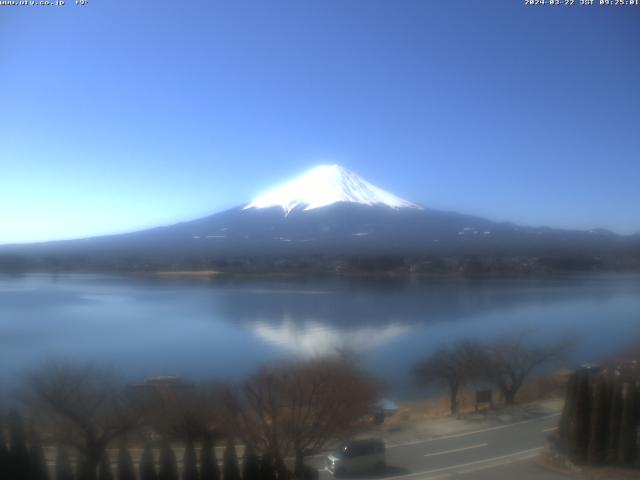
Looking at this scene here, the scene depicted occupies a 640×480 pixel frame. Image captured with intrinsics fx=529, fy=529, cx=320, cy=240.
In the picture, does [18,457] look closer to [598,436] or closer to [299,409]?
[299,409]

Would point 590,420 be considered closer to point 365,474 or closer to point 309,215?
point 365,474

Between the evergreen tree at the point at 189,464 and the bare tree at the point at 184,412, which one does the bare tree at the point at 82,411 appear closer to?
the bare tree at the point at 184,412

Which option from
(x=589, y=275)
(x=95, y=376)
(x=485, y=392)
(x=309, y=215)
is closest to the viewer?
(x=95, y=376)

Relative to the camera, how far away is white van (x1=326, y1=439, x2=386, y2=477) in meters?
2.50

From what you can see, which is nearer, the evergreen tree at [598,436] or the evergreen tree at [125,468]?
the evergreen tree at [125,468]

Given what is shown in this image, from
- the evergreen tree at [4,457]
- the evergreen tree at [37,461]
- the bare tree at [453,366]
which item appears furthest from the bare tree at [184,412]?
the bare tree at [453,366]

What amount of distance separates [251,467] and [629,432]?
2000 mm

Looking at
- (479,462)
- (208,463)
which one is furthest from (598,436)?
(208,463)

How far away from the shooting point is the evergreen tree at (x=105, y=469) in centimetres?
249

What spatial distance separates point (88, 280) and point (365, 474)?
2.71m

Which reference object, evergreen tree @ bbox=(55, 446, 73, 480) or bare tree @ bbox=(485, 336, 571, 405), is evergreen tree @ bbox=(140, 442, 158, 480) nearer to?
evergreen tree @ bbox=(55, 446, 73, 480)

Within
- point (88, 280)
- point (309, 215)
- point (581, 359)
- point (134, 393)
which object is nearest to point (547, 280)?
point (581, 359)

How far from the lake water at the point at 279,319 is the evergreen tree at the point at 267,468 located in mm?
431

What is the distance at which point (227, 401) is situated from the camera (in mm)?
2543
